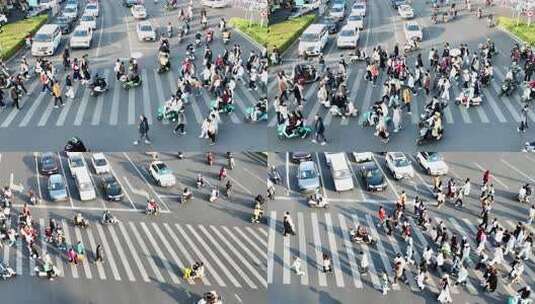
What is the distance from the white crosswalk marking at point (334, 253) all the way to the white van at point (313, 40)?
32.9 feet

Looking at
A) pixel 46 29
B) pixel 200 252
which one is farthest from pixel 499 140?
pixel 46 29

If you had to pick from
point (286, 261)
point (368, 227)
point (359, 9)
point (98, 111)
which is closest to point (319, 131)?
point (286, 261)

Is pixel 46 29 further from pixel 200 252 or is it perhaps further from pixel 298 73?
pixel 200 252

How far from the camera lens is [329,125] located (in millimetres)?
24219

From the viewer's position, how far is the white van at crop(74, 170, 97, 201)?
27031mm

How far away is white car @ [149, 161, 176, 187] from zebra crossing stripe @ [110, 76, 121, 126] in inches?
106

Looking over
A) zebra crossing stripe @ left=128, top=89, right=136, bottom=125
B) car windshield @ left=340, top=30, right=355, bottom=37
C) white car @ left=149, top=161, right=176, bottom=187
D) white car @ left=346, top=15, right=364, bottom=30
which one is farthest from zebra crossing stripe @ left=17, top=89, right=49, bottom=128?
white car @ left=346, top=15, right=364, bottom=30

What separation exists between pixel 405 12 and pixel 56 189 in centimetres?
2748

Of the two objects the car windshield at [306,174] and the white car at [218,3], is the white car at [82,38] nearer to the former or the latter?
the white car at [218,3]

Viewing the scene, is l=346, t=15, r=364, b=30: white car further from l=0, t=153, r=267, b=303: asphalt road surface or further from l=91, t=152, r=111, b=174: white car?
l=91, t=152, r=111, b=174: white car

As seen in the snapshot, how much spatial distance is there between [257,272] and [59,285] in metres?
6.98

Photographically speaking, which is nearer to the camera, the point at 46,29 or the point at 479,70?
the point at 479,70

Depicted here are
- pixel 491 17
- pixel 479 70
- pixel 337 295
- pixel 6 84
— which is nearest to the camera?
pixel 337 295

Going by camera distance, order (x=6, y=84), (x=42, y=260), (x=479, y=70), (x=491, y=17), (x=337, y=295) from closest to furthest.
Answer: (x=337, y=295) < (x=42, y=260) < (x=6, y=84) < (x=479, y=70) < (x=491, y=17)
